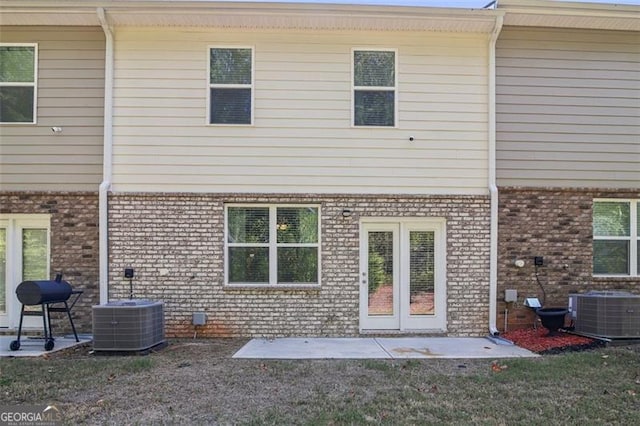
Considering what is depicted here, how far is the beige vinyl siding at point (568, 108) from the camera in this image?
26.6 ft

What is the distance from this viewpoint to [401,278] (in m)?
7.98

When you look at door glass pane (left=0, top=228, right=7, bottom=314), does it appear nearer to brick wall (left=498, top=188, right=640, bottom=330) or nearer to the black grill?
the black grill

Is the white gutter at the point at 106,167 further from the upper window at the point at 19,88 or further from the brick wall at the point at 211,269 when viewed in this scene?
the upper window at the point at 19,88

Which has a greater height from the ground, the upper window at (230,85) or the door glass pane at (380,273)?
the upper window at (230,85)

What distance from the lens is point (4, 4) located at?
7527mm

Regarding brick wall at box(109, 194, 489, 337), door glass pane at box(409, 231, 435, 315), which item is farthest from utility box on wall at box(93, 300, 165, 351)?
door glass pane at box(409, 231, 435, 315)

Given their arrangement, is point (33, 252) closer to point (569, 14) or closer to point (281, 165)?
point (281, 165)

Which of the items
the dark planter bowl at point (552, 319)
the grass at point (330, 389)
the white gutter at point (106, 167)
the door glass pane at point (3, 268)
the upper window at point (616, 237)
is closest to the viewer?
the grass at point (330, 389)

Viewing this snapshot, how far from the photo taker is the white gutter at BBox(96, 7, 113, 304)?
7691 millimetres

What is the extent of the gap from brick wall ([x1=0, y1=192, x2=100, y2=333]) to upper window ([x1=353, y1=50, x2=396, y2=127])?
198 inches

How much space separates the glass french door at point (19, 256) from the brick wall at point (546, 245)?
828 cm

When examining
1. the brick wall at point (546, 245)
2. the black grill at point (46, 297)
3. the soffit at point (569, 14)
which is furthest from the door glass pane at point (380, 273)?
the black grill at point (46, 297)

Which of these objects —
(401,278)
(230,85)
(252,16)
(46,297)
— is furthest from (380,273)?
(46,297)

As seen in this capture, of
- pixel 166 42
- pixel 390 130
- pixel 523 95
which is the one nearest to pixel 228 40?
pixel 166 42
